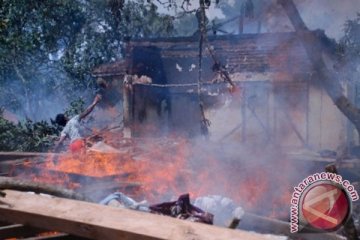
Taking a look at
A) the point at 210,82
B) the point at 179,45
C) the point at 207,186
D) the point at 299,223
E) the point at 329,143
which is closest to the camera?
the point at 299,223

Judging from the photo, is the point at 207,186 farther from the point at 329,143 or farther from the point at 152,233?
the point at 329,143

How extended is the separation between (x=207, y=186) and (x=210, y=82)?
7.30 meters

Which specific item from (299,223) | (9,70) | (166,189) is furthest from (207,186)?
(9,70)

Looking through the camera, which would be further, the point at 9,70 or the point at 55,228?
the point at 9,70

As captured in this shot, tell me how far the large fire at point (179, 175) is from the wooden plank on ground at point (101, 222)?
3.46 metres

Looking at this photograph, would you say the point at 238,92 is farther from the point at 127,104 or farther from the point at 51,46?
the point at 51,46

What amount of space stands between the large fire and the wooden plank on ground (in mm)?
3455

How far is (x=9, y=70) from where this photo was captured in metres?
13.9

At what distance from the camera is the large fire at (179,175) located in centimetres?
607

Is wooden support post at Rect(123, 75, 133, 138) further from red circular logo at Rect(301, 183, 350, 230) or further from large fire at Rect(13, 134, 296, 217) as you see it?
red circular logo at Rect(301, 183, 350, 230)

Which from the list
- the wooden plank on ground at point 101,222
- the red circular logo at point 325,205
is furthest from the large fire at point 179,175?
the wooden plank on ground at point 101,222

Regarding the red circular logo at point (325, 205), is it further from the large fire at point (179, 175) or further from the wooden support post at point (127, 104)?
the wooden support post at point (127, 104)

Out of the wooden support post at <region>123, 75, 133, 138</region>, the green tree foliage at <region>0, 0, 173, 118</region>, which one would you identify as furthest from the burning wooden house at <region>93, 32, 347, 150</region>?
the green tree foliage at <region>0, 0, 173, 118</region>

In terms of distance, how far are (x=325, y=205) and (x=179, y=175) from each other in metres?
3.65
